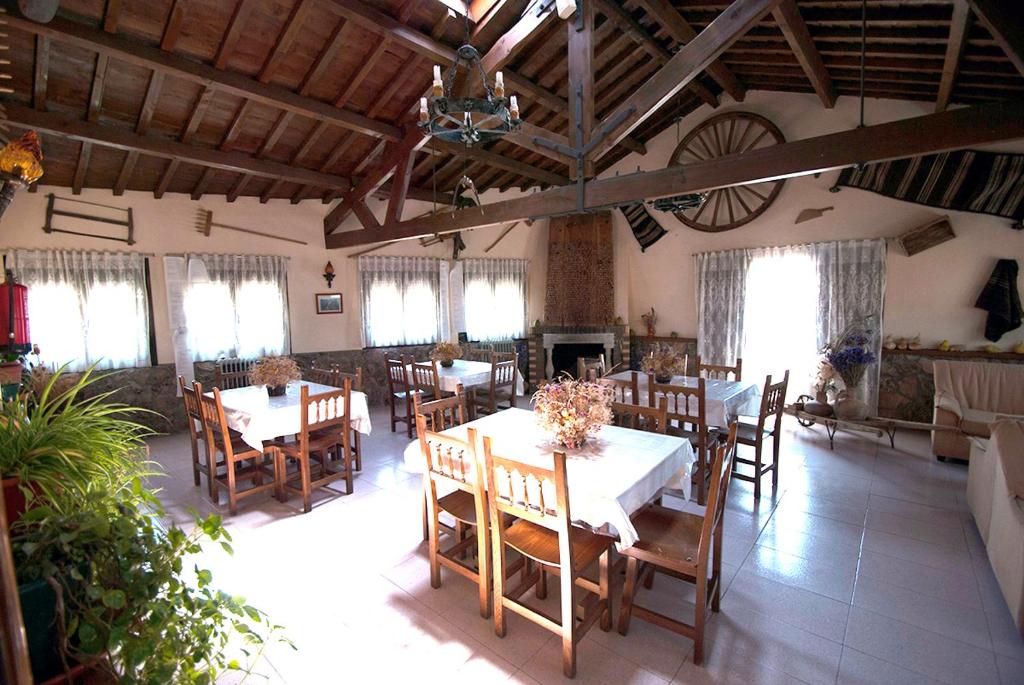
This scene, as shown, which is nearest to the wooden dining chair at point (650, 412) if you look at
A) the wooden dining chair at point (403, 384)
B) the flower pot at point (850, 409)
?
the wooden dining chair at point (403, 384)

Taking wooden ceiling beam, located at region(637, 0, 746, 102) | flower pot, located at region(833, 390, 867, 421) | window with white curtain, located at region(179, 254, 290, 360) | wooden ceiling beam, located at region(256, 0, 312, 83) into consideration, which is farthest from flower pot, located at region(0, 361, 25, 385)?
flower pot, located at region(833, 390, 867, 421)

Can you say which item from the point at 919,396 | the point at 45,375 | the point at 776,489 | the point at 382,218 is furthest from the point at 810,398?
the point at 45,375

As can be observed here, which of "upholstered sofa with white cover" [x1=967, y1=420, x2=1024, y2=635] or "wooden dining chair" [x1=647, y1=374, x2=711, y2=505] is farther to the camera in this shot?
"wooden dining chair" [x1=647, y1=374, x2=711, y2=505]

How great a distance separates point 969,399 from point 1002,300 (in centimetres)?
108

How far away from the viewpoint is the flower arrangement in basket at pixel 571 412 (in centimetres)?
244

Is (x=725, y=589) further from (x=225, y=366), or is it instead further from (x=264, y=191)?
(x=264, y=191)

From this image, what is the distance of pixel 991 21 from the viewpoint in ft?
8.00

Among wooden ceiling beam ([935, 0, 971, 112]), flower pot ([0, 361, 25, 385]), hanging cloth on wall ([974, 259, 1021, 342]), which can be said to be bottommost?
flower pot ([0, 361, 25, 385])

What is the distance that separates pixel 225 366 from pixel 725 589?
579 centimetres

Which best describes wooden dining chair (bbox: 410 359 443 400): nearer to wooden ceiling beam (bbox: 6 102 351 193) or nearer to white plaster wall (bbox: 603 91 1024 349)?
wooden ceiling beam (bbox: 6 102 351 193)

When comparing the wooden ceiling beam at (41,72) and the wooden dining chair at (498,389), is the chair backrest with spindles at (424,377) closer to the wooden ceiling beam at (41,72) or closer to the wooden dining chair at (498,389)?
the wooden dining chair at (498,389)

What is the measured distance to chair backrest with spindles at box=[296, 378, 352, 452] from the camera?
3.48 meters

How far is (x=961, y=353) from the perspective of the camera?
4.91 metres

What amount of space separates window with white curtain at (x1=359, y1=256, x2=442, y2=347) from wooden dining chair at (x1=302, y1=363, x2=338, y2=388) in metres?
1.05
